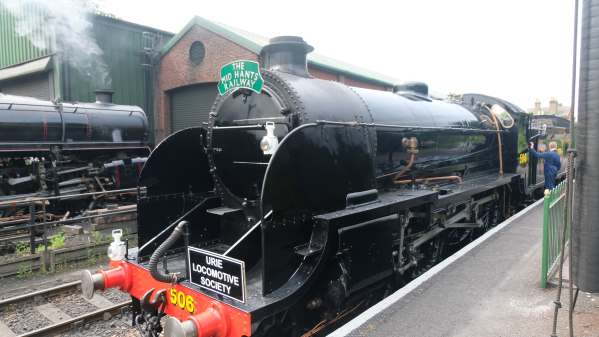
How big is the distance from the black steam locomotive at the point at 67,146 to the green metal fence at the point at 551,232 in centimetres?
1021

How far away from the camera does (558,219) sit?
4.98 m

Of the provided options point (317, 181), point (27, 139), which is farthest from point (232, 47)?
point (317, 181)

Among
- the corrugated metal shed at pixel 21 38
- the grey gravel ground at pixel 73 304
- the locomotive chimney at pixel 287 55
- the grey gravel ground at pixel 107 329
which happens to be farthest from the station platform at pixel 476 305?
the corrugated metal shed at pixel 21 38

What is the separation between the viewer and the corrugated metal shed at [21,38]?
658 inches

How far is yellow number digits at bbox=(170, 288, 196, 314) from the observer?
3.59 meters

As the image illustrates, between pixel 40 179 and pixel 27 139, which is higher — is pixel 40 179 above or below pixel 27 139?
below

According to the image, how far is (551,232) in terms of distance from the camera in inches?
184

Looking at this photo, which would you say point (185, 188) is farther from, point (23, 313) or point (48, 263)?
point (48, 263)

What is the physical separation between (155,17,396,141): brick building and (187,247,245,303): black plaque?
1244cm

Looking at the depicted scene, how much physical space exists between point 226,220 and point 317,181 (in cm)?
139

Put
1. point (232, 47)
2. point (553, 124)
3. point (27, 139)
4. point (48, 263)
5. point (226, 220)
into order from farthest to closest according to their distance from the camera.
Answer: point (232, 47) < point (553, 124) < point (27, 139) < point (48, 263) < point (226, 220)

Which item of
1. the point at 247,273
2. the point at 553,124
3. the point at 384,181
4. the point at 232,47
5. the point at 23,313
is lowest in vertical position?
the point at 23,313

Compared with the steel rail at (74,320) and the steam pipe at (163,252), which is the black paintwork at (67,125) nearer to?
the steel rail at (74,320)

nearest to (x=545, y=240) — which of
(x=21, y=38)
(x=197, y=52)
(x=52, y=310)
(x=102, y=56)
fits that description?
(x=52, y=310)
